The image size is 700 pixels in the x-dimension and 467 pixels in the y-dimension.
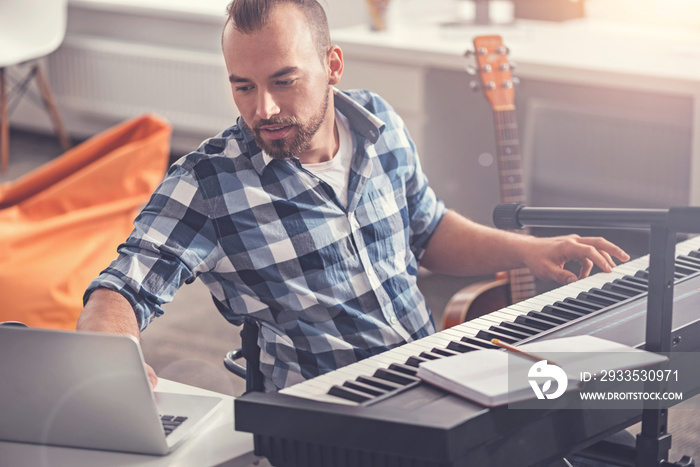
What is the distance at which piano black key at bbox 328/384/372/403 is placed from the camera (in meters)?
0.99

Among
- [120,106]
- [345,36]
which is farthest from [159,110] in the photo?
[345,36]

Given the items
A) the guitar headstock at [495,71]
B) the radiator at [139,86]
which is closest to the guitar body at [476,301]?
the guitar headstock at [495,71]

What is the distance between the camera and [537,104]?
3484 mm

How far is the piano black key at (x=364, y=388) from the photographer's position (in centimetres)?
100

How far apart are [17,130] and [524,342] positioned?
472cm

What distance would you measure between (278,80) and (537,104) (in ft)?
7.54

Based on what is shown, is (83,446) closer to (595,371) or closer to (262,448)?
(262,448)

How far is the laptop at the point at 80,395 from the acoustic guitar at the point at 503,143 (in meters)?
1.19

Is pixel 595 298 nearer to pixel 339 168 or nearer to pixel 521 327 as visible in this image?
pixel 521 327

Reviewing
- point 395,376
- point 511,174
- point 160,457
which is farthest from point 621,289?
point 511,174

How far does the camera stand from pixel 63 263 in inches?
96.1

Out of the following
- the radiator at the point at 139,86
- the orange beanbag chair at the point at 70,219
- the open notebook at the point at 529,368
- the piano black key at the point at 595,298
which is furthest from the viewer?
the radiator at the point at 139,86

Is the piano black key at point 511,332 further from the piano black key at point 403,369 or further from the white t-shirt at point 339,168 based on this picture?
the white t-shirt at point 339,168

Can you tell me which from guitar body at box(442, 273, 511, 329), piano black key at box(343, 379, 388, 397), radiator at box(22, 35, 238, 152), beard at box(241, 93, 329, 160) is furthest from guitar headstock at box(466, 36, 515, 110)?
radiator at box(22, 35, 238, 152)
